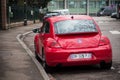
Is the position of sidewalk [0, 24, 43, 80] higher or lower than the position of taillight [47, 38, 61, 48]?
lower

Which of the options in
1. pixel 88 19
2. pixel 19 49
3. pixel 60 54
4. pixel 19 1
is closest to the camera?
pixel 60 54

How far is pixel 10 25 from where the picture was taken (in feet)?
112

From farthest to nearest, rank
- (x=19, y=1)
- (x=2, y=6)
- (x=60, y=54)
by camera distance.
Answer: (x=19, y=1) < (x=2, y=6) < (x=60, y=54)

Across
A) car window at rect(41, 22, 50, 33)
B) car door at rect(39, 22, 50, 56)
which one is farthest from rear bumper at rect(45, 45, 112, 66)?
car window at rect(41, 22, 50, 33)

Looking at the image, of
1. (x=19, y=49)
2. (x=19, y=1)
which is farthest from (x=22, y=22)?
(x=19, y=49)

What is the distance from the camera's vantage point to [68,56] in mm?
11477

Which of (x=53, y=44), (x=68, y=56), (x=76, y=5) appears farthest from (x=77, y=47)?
(x=76, y=5)

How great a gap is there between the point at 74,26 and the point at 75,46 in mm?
848

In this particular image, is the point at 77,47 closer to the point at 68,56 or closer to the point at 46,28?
the point at 68,56

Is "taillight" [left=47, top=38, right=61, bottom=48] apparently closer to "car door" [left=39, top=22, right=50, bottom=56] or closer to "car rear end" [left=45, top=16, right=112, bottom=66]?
"car rear end" [left=45, top=16, right=112, bottom=66]

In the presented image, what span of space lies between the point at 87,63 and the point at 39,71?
1.23 metres

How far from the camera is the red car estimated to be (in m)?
11.5

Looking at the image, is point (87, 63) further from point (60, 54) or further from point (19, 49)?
point (19, 49)

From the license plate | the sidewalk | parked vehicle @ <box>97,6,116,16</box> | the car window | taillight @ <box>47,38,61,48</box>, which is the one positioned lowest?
parked vehicle @ <box>97,6,116,16</box>
